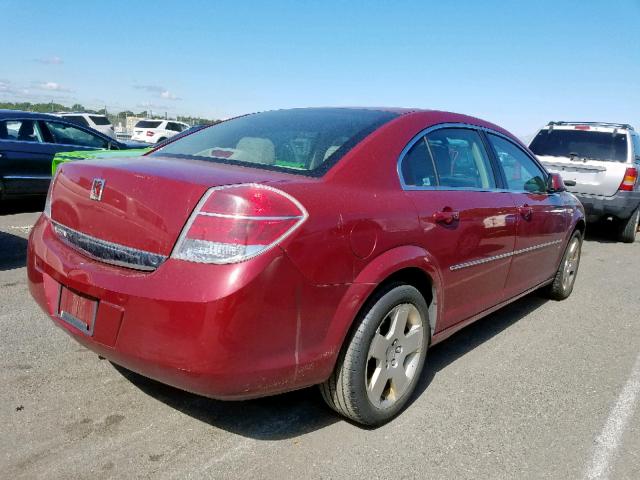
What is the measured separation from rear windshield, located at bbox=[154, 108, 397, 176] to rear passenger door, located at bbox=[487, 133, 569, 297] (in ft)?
4.17

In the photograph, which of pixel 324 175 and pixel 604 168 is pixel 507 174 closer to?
pixel 324 175

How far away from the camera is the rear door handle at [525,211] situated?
3.68 metres

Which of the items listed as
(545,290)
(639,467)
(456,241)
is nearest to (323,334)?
(456,241)

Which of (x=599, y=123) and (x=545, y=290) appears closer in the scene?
(x=545, y=290)

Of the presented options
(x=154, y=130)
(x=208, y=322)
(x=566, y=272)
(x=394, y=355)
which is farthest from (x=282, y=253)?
(x=154, y=130)

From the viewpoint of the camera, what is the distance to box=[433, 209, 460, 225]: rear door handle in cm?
280

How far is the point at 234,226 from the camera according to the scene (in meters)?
1.98

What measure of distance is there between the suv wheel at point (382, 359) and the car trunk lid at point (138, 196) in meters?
0.81

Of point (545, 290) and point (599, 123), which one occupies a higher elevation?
point (599, 123)

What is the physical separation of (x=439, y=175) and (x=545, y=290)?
269cm

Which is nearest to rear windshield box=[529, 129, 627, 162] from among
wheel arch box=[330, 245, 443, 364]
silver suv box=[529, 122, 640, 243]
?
silver suv box=[529, 122, 640, 243]

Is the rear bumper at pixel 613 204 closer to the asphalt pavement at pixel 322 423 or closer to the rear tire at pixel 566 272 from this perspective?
the rear tire at pixel 566 272

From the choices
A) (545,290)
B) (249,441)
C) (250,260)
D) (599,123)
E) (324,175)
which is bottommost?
(249,441)

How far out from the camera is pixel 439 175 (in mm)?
3008
